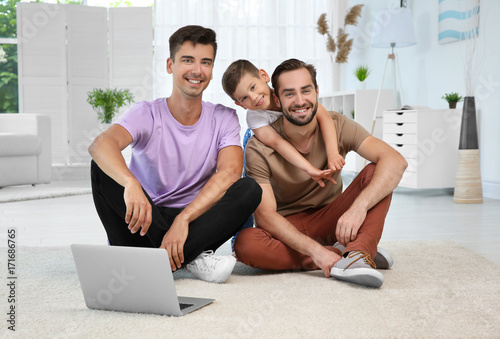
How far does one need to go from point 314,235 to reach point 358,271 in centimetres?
42

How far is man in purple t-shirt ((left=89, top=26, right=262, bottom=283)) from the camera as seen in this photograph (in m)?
1.91

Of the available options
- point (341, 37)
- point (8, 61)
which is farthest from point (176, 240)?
point (8, 61)

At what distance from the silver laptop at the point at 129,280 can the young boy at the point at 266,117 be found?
655 millimetres

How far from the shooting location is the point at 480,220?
3.41m

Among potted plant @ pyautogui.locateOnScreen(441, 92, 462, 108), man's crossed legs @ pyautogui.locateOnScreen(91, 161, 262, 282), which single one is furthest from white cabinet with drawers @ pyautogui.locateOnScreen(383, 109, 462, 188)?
man's crossed legs @ pyautogui.locateOnScreen(91, 161, 262, 282)

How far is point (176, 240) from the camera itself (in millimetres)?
1869

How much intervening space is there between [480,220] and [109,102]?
3983 mm

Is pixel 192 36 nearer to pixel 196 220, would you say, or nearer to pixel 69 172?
pixel 196 220

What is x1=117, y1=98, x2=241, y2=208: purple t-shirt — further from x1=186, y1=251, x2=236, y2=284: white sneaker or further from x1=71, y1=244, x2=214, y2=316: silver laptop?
x1=71, y1=244, x2=214, y2=316: silver laptop

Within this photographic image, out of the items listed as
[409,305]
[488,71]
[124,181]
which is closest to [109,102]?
[488,71]

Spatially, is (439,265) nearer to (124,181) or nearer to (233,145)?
(233,145)

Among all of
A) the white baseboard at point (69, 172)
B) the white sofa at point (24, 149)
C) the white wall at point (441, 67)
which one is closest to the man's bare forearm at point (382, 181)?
the white wall at point (441, 67)

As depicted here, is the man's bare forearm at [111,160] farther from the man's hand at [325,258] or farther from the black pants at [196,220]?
the man's hand at [325,258]

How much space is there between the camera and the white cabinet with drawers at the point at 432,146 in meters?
4.55
